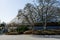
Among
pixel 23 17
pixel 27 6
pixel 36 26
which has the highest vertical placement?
pixel 27 6

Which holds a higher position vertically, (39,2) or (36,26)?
(39,2)

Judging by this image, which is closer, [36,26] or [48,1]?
[48,1]

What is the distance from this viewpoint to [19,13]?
87.5 ft

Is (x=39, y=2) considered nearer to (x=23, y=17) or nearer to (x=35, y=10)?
(x=35, y=10)

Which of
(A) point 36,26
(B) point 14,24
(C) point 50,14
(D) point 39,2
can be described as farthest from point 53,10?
(B) point 14,24

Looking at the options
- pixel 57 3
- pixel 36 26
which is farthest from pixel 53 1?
pixel 36 26

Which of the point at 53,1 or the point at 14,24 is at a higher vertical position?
the point at 53,1

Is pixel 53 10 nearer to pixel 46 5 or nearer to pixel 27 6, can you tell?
pixel 46 5

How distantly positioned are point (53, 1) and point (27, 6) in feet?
17.4

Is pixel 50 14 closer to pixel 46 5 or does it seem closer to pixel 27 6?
pixel 46 5

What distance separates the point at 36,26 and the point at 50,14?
6.66 meters

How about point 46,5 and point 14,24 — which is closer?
point 46,5

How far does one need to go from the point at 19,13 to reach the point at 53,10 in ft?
22.2

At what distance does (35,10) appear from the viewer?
27.0m
